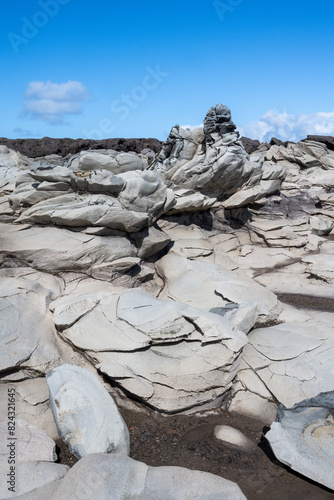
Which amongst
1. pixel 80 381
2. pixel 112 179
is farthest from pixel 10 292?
pixel 112 179

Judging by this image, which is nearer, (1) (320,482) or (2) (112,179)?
(1) (320,482)

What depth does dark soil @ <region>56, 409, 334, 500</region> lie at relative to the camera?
11.1ft

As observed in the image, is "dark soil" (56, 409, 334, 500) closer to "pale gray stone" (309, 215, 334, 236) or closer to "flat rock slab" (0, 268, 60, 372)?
"flat rock slab" (0, 268, 60, 372)

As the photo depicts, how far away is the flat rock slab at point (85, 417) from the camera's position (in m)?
3.61

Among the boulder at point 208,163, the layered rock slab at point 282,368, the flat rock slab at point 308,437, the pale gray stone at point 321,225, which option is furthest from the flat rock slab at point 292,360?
the pale gray stone at point 321,225

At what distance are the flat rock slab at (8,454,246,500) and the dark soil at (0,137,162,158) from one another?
17.6 metres

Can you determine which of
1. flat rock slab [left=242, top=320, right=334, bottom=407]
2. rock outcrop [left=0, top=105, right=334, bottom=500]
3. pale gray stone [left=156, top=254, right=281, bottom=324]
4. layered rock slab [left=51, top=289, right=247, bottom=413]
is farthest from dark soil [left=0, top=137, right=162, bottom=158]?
flat rock slab [left=242, top=320, right=334, bottom=407]

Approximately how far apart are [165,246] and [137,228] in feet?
4.66

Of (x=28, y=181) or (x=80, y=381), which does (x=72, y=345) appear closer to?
(x=80, y=381)

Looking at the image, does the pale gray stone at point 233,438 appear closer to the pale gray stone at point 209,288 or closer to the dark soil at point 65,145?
the pale gray stone at point 209,288

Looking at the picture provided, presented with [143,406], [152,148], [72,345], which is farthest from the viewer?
[152,148]

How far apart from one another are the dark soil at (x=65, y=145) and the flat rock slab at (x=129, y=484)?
1762cm

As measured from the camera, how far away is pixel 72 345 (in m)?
4.84

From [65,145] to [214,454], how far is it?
61.4 feet
